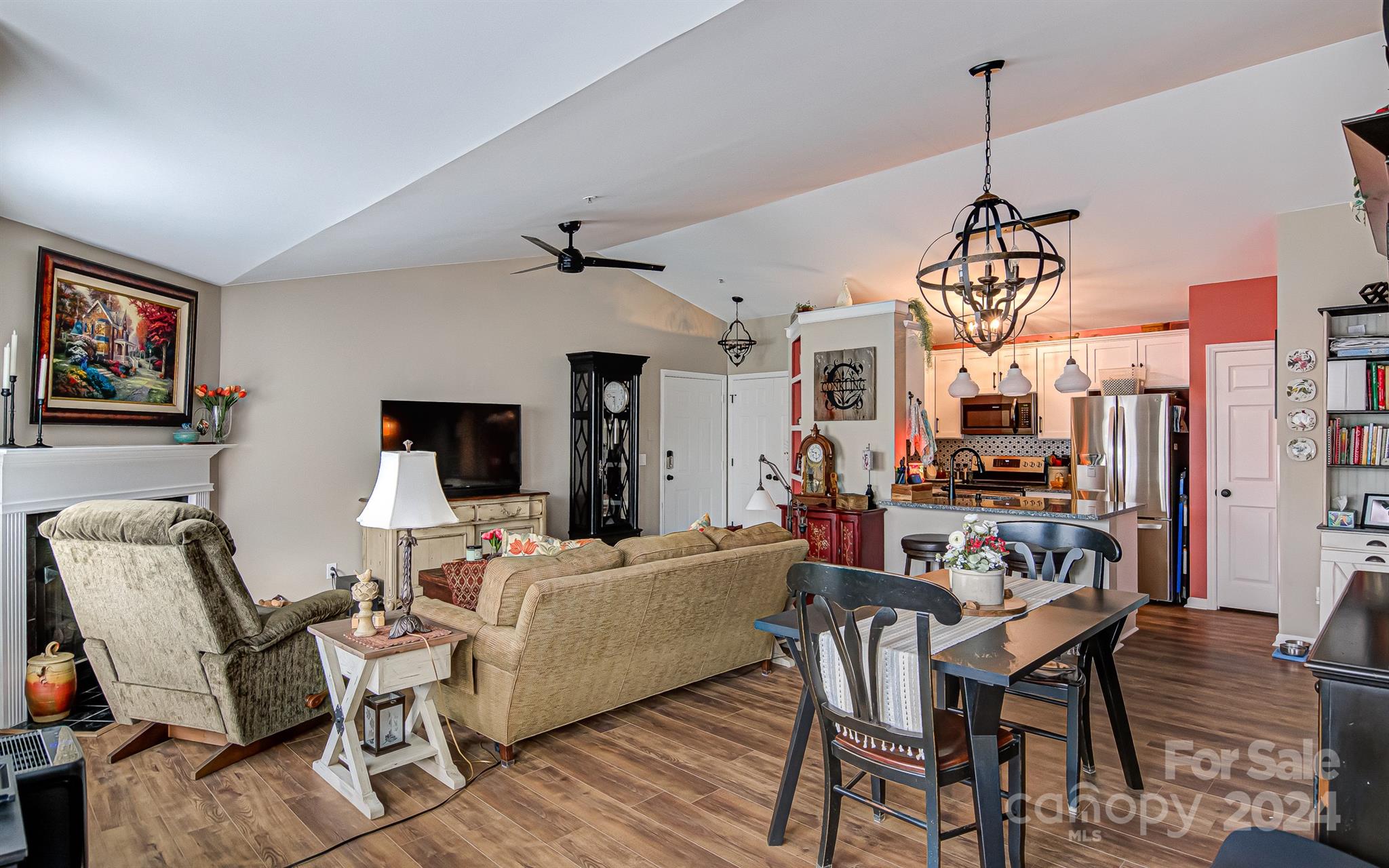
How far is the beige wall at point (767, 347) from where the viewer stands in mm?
8305

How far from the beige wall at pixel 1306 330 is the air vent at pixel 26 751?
589 cm

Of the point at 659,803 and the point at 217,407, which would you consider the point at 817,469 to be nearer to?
the point at 659,803

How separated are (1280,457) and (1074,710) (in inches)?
124

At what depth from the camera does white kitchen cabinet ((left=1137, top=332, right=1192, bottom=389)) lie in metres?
6.48

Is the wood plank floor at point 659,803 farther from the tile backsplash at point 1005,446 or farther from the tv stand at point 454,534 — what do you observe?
the tile backsplash at point 1005,446

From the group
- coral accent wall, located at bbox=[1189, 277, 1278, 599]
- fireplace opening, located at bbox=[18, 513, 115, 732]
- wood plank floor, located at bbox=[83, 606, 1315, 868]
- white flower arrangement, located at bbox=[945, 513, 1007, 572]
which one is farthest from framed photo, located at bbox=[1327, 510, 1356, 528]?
fireplace opening, located at bbox=[18, 513, 115, 732]

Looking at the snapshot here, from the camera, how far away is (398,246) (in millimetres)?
5129

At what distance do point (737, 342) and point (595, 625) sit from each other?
5.72 metres

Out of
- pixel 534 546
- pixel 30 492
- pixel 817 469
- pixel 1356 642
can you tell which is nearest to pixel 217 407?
pixel 30 492

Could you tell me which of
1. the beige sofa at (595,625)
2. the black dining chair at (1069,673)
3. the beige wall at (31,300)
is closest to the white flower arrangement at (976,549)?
the black dining chair at (1069,673)

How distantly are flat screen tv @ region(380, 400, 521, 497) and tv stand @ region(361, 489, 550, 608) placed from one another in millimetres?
154

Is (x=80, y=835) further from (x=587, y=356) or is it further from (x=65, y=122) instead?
(x=587, y=356)

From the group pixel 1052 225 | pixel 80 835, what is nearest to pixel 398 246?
pixel 80 835

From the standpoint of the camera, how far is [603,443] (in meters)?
7.35
